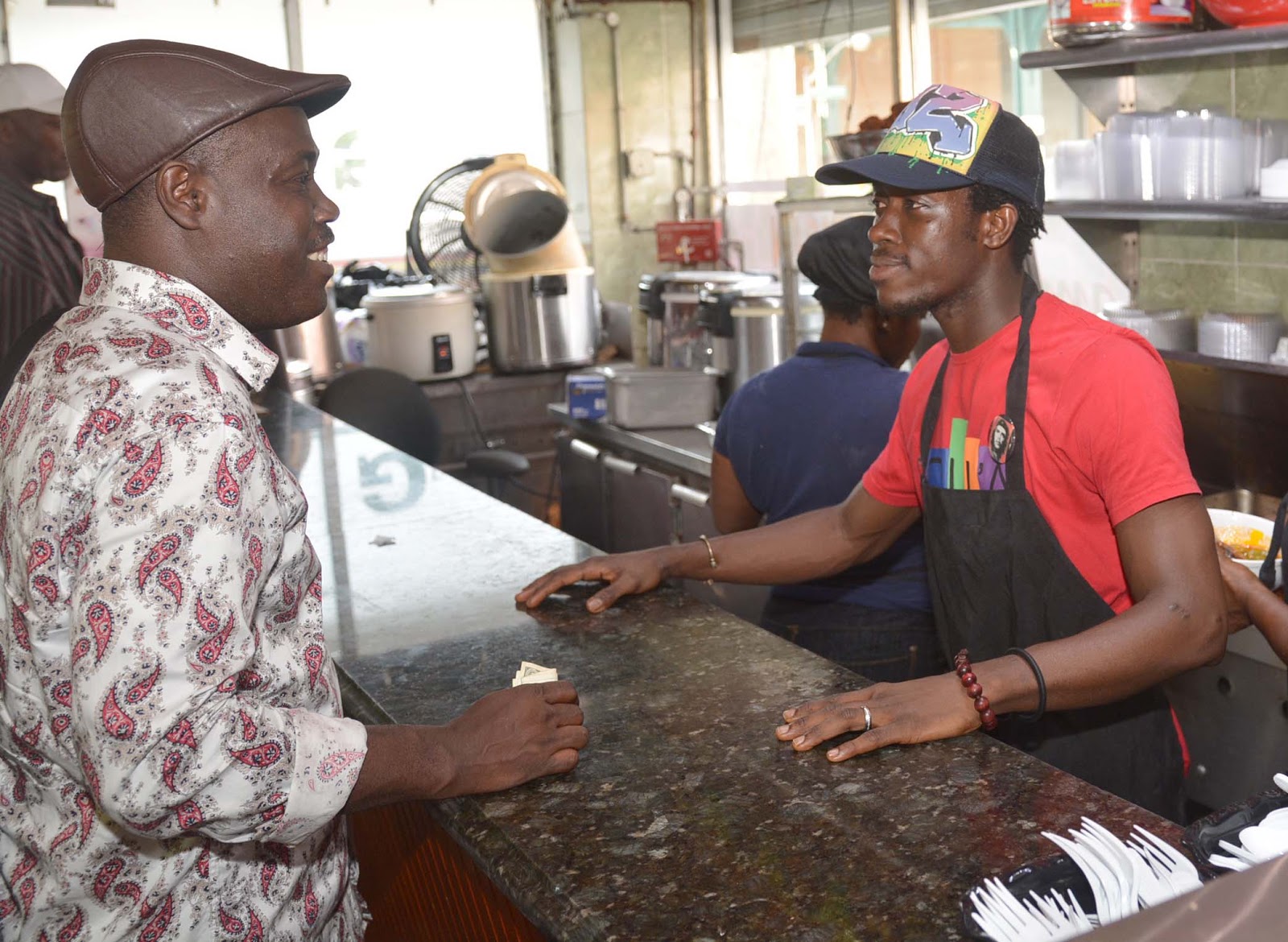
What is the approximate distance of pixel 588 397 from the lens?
4723 millimetres

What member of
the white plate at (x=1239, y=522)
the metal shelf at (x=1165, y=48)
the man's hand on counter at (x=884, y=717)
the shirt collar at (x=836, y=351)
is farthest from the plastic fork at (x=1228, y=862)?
the metal shelf at (x=1165, y=48)

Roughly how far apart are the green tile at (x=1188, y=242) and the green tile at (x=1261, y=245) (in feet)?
0.10

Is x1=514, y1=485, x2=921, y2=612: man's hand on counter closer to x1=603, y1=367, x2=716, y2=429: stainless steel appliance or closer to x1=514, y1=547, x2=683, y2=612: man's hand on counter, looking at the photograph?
x1=514, y1=547, x2=683, y2=612: man's hand on counter

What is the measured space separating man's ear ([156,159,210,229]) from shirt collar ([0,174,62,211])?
9.11ft

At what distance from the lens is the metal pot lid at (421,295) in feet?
18.7

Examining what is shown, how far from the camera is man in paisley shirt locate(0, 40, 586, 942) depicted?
111 cm

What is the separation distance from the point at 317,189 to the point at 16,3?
558cm

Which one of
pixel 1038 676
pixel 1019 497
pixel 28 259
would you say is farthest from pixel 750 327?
pixel 1038 676

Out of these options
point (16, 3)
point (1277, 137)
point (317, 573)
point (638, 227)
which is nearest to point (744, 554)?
point (317, 573)

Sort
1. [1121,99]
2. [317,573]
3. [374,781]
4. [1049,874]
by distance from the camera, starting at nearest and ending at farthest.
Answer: [1049,874]
[374,781]
[317,573]
[1121,99]

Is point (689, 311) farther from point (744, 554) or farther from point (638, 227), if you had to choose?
point (744, 554)

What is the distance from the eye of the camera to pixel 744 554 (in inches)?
87.4

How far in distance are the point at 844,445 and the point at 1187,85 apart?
1.60 m

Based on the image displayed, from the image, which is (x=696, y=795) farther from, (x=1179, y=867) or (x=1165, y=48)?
(x=1165, y=48)
